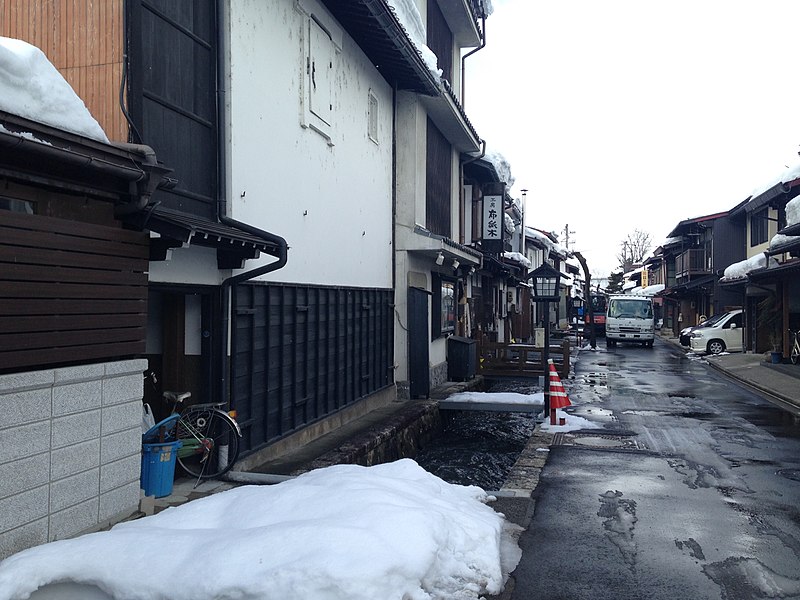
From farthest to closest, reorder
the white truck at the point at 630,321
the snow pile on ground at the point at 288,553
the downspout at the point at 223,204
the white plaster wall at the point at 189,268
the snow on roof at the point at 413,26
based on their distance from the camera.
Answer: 1. the white truck at the point at 630,321
2. the snow on roof at the point at 413,26
3. the downspout at the point at 223,204
4. the white plaster wall at the point at 189,268
5. the snow pile on ground at the point at 288,553

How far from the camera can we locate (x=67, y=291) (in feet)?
17.0

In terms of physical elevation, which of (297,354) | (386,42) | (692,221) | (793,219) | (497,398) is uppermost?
(692,221)

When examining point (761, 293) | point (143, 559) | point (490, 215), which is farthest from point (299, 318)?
point (761, 293)

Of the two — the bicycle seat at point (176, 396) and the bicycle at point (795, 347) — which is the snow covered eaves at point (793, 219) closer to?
the bicycle at point (795, 347)

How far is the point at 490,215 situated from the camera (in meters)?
23.4

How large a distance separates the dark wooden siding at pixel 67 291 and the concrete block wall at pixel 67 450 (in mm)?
166

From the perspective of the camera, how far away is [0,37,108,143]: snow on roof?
14.9 ft

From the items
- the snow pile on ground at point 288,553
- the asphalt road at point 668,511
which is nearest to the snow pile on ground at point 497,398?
the asphalt road at point 668,511

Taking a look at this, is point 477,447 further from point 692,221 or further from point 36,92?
point 692,221

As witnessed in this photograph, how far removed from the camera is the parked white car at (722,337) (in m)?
30.3

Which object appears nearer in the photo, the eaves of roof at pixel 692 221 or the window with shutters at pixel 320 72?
the window with shutters at pixel 320 72

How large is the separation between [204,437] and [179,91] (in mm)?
3775

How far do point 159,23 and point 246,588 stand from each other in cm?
560

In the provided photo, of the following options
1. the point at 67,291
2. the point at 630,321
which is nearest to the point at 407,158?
the point at 67,291
